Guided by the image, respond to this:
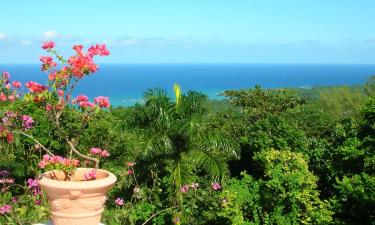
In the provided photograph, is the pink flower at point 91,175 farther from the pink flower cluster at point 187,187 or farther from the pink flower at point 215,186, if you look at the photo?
the pink flower at point 215,186

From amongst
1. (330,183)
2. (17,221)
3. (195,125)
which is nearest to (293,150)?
(330,183)

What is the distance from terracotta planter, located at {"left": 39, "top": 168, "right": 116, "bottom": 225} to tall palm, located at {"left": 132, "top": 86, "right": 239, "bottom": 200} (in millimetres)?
3100

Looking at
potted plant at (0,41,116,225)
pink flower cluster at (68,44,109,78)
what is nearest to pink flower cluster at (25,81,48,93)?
potted plant at (0,41,116,225)

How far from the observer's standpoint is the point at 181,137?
757 centimetres

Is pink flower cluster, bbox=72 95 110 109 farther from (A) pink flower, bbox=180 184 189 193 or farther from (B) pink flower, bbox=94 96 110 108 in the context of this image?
(A) pink flower, bbox=180 184 189 193

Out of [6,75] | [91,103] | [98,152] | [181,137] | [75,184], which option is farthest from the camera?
[6,75]

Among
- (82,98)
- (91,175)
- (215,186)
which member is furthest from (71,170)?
(215,186)

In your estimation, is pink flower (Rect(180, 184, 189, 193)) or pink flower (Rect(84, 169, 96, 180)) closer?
pink flower (Rect(84, 169, 96, 180))

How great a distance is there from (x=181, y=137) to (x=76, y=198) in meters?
3.69

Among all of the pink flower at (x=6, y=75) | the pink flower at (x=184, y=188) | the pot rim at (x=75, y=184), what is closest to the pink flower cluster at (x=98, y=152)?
the pink flower at (x=184, y=188)

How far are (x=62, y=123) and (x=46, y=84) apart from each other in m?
4.09

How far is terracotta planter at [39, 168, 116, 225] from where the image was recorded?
3.93 metres

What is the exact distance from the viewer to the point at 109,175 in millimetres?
4312

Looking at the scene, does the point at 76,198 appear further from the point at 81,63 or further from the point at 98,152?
the point at 98,152
